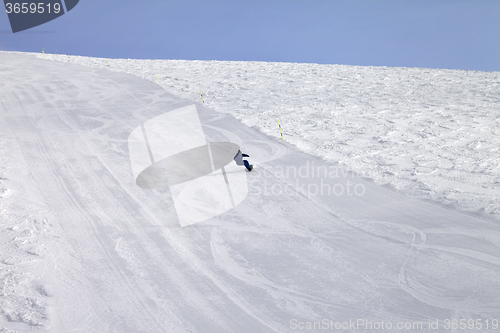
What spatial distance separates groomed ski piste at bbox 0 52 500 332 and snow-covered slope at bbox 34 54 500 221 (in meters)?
0.10

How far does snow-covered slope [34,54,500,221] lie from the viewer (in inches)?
367

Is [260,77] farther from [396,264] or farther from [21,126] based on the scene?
[396,264]

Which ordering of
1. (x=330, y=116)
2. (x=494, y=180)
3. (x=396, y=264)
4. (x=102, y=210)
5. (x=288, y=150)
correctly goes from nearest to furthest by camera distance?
(x=396, y=264) → (x=102, y=210) → (x=494, y=180) → (x=288, y=150) → (x=330, y=116)

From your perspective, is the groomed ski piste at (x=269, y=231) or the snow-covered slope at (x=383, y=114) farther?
the snow-covered slope at (x=383, y=114)

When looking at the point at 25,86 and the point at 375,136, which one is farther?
the point at 25,86

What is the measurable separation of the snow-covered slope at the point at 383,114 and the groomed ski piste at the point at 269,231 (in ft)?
0.34

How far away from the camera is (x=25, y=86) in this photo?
64.6 ft

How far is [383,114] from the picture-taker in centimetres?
1558

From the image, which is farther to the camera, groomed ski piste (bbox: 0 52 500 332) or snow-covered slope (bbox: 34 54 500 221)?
snow-covered slope (bbox: 34 54 500 221)

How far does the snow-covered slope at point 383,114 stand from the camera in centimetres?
933

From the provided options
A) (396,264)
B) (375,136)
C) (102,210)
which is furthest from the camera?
(375,136)

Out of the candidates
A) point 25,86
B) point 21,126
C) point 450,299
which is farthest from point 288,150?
point 25,86

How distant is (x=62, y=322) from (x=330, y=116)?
1346 centimetres

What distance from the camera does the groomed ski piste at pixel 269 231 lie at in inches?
190
